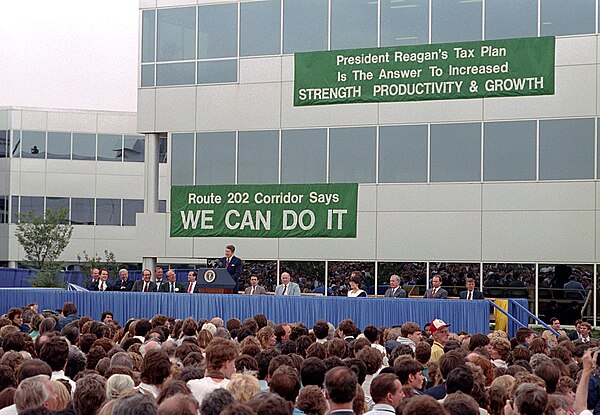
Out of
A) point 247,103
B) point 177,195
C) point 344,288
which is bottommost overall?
point 344,288

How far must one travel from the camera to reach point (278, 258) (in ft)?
103

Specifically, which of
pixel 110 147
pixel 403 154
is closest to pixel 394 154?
pixel 403 154

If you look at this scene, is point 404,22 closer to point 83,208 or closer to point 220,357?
point 220,357

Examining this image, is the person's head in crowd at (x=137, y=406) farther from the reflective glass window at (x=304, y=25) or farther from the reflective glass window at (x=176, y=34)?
the reflective glass window at (x=176, y=34)

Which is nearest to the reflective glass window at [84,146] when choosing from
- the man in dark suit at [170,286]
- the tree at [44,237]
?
the tree at [44,237]

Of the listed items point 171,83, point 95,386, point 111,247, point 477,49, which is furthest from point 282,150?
point 111,247

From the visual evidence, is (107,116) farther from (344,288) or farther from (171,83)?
(344,288)

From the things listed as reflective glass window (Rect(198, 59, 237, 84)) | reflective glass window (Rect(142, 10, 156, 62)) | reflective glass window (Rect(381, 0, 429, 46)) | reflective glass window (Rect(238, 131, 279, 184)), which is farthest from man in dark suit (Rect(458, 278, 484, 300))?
reflective glass window (Rect(142, 10, 156, 62))

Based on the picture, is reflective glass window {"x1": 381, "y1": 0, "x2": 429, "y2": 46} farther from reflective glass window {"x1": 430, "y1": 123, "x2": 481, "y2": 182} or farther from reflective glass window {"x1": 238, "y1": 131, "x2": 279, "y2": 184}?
reflective glass window {"x1": 238, "y1": 131, "x2": 279, "y2": 184}

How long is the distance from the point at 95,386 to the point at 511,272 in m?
22.6

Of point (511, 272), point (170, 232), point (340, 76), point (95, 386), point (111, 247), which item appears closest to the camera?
point (95, 386)

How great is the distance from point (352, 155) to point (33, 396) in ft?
79.2

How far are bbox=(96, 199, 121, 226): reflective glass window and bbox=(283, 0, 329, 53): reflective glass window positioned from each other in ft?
94.6

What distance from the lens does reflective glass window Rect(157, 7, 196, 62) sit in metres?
33.0
